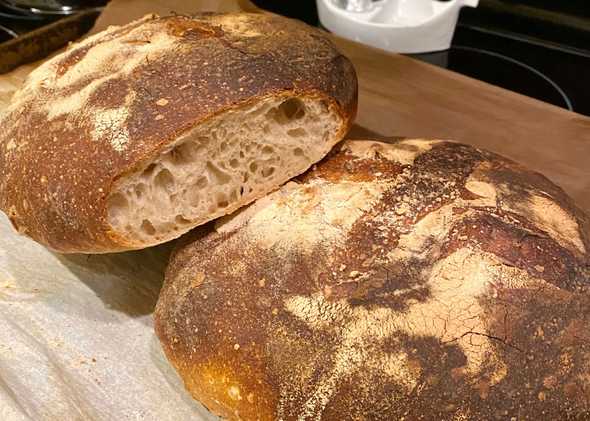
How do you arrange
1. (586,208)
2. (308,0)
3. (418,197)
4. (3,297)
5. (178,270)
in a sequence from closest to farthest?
(418,197), (178,270), (3,297), (586,208), (308,0)

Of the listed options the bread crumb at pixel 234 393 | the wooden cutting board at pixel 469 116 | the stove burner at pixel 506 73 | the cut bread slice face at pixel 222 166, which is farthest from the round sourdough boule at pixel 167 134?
the stove burner at pixel 506 73

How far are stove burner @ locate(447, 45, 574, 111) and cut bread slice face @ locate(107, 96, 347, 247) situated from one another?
3.69 feet

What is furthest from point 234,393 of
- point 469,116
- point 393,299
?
point 469,116

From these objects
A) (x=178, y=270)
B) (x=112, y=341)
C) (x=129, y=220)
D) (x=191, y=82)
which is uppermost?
(x=191, y=82)

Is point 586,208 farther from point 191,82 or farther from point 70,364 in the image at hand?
point 70,364

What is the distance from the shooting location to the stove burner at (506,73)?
7.11ft

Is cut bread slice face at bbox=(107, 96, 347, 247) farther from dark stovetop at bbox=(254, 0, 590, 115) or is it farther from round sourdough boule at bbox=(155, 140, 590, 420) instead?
dark stovetop at bbox=(254, 0, 590, 115)

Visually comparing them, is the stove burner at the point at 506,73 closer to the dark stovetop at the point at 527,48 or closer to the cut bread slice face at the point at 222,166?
the dark stovetop at the point at 527,48

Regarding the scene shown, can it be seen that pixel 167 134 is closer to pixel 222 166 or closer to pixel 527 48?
pixel 222 166

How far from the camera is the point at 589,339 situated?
1003 millimetres

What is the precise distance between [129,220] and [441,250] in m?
0.56

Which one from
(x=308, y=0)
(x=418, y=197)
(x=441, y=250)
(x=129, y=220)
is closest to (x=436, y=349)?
(x=441, y=250)

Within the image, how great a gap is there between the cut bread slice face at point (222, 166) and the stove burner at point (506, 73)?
1.12 m

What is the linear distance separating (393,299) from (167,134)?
48 cm
